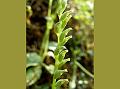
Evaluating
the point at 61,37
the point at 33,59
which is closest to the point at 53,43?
the point at 33,59

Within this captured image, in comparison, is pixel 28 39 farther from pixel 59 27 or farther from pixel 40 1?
pixel 59 27

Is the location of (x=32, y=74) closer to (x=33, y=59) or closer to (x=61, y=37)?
(x=33, y=59)

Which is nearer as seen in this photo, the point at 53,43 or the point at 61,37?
the point at 61,37

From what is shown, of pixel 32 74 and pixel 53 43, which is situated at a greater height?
pixel 53 43

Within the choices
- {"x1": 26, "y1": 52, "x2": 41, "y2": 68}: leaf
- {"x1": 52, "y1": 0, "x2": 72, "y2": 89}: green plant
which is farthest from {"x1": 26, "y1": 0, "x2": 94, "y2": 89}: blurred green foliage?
{"x1": 52, "y1": 0, "x2": 72, "y2": 89}: green plant

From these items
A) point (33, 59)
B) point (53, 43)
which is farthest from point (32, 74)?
point (53, 43)

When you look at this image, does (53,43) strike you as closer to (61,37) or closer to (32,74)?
(32,74)

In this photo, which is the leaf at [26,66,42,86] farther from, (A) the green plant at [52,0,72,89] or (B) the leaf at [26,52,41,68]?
(A) the green plant at [52,0,72,89]

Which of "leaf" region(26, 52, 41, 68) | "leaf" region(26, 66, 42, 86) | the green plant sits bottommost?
"leaf" region(26, 66, 42, 86)
